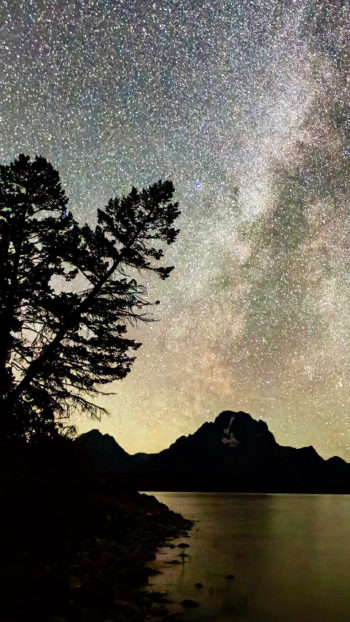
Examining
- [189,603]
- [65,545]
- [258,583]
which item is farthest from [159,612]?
[258,583]

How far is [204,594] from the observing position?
8203 millimetres

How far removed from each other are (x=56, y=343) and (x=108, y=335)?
212 cm

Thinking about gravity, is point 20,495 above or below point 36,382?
below

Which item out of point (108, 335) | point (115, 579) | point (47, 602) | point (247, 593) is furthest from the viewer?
point (108, 335)

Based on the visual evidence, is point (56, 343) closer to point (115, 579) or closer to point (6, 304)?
point (6, 304)

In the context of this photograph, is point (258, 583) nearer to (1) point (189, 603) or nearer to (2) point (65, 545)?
(1) point (189, 603)

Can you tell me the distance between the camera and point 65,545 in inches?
364

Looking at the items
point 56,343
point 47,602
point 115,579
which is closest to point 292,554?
point 115,579

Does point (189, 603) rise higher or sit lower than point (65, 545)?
lower

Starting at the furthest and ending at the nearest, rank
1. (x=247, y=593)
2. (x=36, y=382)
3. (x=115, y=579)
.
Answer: (x=36, y=382), (x=247, y=593), (x=115, y=579)

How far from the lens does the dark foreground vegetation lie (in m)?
5.33

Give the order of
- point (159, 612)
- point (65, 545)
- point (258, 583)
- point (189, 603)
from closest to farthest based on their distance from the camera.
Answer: point (159, 612)
point (189, 603)
point (65, 545)
point (258, 583)

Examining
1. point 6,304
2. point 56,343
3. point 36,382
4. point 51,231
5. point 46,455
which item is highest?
point 51,231

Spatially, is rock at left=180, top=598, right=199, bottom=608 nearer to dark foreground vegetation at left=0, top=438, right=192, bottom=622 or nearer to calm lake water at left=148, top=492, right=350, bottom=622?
calm lake water at left=148, top=492, right=350, bottom=622
